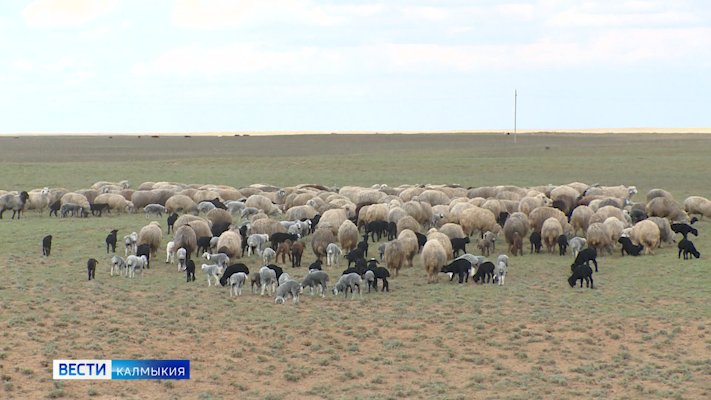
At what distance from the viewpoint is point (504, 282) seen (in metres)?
19.3

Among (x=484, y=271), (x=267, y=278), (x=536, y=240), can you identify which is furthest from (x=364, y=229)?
(x=267, y=278)

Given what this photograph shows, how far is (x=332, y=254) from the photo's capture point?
21391mm

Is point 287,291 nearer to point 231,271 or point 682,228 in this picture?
point 231,271

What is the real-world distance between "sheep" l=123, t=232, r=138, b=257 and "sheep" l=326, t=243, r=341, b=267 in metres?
6.09

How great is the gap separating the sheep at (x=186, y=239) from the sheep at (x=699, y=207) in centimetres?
2244

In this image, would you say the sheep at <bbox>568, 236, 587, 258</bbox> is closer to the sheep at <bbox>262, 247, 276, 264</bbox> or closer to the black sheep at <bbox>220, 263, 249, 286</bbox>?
the sheep at <bbox>262, 247, 276, 264</bbox>

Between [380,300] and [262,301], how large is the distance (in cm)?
292

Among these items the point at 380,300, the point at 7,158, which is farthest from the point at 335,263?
the point at 7,158

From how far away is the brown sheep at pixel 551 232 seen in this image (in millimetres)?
23641

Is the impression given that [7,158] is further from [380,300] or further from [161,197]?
[380,300]

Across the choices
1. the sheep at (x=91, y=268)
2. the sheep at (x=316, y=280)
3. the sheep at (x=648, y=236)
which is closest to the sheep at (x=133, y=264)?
the sheep at (x=91, y=268)

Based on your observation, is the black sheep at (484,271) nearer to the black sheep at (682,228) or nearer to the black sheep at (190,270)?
the black sheep at (190,270)

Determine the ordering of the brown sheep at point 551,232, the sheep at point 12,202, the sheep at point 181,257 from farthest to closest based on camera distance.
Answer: the sheep at point 12,202 < the brown sheep at point 551,232 < the sheep at point 181,257

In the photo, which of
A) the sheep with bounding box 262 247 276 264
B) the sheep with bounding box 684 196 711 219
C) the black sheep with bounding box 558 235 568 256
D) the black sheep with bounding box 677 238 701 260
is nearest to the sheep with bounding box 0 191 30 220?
the sheep with bounding box 262 247 276 264
